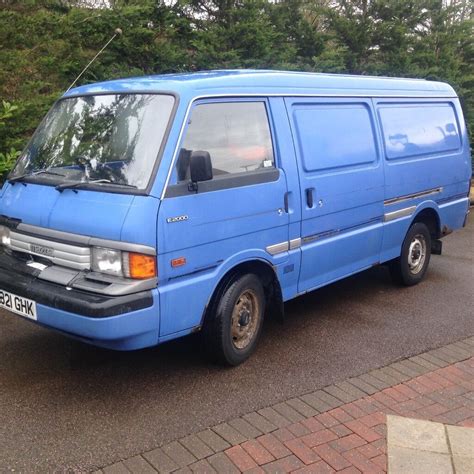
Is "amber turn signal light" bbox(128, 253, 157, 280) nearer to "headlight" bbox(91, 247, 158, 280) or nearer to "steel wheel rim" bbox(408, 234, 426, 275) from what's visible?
"headlight" bbox(91, 247, 158, 280)

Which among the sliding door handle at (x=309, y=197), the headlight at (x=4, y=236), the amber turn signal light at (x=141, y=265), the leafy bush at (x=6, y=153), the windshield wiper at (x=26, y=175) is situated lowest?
the amber turn signal light at (x=141, y=265)

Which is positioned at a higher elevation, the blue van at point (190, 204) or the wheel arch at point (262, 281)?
the blue van at point (190, 204)

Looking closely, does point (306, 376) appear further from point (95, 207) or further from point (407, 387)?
point (95, 207)

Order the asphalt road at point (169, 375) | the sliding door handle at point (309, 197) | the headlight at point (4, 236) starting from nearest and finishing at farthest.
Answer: the asphalt road at point (169, 375) < the headlight at point (4, 236) < the sliding door handle at point (309, 197)

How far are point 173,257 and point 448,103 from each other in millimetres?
4702

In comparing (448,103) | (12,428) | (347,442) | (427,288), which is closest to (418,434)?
(347,442)

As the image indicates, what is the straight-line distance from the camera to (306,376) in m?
4.16

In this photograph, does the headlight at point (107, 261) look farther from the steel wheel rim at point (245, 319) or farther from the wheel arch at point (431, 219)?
the wheel arch at point (431, 219)

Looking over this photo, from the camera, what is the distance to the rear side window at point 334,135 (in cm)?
468

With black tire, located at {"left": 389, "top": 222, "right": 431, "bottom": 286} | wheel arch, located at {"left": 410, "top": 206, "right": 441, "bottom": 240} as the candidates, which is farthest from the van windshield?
wheel arch, located at {"left": 410, "top": 206, "right": 441, "bottom": 240}

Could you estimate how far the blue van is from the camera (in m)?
3.52

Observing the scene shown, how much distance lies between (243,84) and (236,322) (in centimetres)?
180

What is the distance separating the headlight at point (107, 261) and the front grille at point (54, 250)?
0.06m

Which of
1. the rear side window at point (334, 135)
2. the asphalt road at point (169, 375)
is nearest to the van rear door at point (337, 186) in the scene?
the rear side window at point (334, 135)
